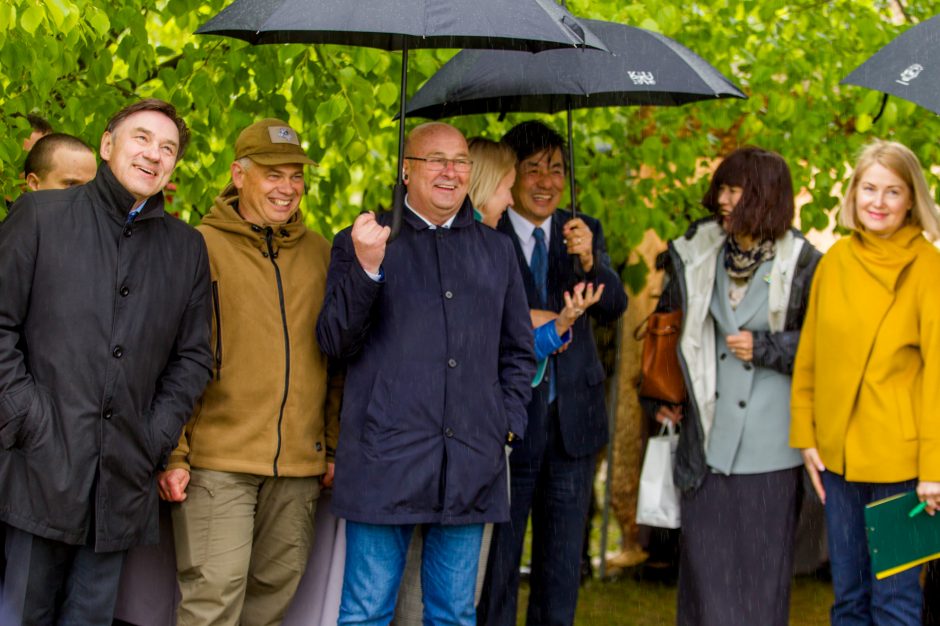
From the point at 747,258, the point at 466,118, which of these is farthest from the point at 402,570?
the point at 466,118

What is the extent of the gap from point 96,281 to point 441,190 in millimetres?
1368

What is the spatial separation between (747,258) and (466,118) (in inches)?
71.5

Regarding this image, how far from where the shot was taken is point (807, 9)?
23.9 ft

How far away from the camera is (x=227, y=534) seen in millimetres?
4797

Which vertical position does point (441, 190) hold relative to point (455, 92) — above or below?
below

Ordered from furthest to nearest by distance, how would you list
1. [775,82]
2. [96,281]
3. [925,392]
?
[775,82], [925,392], [96,281]

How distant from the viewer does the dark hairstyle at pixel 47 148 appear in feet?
18.0

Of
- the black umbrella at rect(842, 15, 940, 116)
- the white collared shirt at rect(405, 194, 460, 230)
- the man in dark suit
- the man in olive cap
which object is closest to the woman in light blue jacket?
the man in dark suit

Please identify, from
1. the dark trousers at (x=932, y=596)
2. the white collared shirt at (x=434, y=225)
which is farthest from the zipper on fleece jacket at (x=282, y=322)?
the dark trousers at (x=932, y=596)

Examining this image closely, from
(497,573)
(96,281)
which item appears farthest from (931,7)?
(96,281)

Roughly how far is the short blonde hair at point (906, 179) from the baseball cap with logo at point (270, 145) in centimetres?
227

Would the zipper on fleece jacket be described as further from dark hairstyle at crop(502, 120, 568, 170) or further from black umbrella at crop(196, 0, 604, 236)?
dark hairstyle at crop(502, 120, 568, 170)

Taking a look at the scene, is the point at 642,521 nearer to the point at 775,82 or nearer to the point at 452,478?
the point at 452,478

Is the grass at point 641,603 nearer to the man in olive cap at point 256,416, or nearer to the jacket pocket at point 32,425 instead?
the man in olive cap at point 256,416
